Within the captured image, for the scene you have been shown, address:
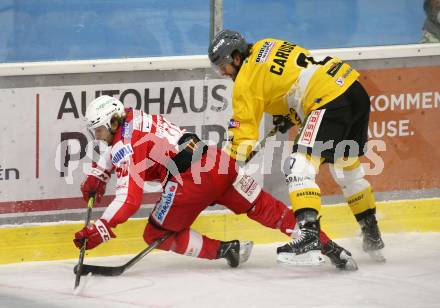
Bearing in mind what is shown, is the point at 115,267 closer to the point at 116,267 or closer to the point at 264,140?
the point at 116,267

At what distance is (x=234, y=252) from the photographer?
662 cm

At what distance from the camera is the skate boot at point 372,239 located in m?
6.80

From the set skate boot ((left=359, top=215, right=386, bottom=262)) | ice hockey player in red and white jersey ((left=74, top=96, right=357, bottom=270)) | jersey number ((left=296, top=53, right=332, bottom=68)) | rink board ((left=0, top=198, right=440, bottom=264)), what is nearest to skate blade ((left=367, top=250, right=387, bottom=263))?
skate boot ((left=359, top=215, right=386, bottom=262))

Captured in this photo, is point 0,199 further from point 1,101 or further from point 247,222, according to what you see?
point 247,222

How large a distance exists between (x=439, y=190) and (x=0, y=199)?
270cm

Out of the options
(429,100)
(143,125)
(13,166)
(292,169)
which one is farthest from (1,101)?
(429,100)

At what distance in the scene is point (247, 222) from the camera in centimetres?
721

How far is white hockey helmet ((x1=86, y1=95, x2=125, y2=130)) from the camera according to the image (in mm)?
6230

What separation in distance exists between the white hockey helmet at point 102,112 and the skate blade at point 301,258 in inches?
42.5

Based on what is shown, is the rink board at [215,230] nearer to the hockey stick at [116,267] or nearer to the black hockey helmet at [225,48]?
the hockey stick at [116,267]

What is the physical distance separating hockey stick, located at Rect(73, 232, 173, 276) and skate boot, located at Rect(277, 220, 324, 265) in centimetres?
64

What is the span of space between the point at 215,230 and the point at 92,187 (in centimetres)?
Result: 93

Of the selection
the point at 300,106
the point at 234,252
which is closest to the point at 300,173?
the point at 300,106

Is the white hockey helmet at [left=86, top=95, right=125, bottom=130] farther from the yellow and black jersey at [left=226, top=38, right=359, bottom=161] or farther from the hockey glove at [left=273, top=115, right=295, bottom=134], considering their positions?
the hockey glove at [left=273, top=115, right=295, bottom=134]
